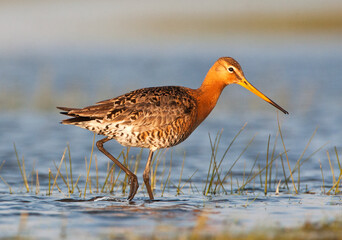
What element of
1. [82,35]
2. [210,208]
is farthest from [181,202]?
[82,35]

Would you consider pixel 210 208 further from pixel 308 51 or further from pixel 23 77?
pixel 308 51

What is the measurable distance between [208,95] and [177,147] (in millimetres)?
3638

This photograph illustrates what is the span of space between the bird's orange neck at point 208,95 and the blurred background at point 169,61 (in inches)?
124

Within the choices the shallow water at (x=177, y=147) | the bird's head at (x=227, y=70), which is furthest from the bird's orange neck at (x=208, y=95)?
the shallow water at (x=177, y=147)

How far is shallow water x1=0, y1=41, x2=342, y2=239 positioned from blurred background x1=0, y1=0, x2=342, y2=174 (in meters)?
0.06

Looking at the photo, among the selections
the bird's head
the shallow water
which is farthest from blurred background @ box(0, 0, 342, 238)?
the bird's head

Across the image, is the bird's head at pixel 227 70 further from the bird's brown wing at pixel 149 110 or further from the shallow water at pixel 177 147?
the shallow water at pixel 177 147

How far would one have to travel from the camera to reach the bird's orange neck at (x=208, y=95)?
7871 millimetres

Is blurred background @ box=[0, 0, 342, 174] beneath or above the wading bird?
above

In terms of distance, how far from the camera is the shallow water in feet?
20.7

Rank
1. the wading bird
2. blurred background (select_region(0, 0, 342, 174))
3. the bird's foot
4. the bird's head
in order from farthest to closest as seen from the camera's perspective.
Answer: blurred background (select_region(0, 0, 342, 174))
the bird's head
the bird's foot
the wading bird

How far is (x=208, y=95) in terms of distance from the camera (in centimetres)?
800

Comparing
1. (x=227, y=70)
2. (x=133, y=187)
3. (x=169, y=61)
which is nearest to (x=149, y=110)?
(x=133, y=187)

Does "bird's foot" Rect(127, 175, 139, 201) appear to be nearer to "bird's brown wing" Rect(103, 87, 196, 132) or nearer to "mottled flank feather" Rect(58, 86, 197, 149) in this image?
"mottled flank feather" Rect(58, 86, 197, 149)
